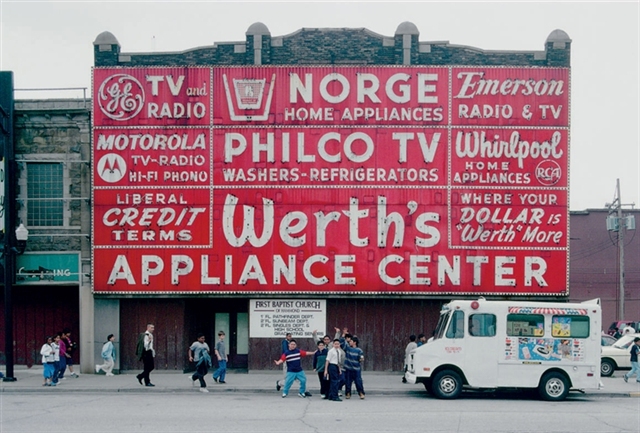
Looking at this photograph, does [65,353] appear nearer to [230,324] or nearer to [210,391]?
[210,391]

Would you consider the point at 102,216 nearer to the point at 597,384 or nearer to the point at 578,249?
the point at 597,384

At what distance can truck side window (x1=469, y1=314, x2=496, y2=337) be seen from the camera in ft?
74.8

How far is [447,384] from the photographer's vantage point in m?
22.7

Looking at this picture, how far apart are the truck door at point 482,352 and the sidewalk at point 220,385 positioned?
2.35 metres

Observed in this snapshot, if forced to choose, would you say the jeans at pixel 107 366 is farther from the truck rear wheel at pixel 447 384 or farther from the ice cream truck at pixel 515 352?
the truck rear wheel at pixel 447 384

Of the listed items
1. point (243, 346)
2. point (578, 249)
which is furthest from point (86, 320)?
point (578, 249)

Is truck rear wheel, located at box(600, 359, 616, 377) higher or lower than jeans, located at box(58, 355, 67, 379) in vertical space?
lower

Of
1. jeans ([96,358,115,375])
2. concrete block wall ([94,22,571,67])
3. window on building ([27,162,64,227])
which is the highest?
concrete block wall ([94,22,571,67])

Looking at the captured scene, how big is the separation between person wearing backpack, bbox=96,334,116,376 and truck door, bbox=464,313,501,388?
11.4m

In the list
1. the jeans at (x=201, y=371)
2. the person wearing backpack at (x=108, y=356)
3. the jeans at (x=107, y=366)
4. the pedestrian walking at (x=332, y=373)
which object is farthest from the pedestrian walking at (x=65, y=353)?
the pedestrian walking at (x=332, y=373)

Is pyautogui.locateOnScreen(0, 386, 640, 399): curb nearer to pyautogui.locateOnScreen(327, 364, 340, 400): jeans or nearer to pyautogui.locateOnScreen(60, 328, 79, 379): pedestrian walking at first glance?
pyautogui.locateOnScreen(60, 328, 79, 379): pedestrian walking

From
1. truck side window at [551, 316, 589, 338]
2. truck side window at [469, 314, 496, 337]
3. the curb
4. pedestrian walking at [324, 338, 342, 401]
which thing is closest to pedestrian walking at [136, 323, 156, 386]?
the curb

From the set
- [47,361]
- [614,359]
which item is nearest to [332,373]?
[47,361]

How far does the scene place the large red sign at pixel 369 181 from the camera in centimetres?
2789
